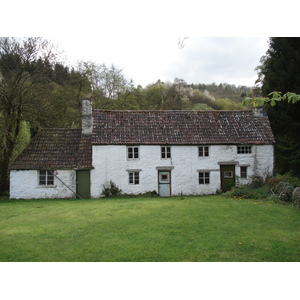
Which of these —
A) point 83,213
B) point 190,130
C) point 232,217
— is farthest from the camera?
point 190,130

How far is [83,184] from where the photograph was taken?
69.1 feet

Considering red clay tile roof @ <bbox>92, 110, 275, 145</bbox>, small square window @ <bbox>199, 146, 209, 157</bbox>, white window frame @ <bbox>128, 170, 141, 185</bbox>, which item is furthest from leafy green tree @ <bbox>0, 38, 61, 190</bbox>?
small square window @ <bbox>199, 146, 209, 157</bbox>

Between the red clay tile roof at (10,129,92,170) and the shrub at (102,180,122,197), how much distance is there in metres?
2.02

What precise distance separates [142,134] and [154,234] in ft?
43.1

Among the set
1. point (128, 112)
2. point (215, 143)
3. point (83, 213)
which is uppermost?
point (128, 112)

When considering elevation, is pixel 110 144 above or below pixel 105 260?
above

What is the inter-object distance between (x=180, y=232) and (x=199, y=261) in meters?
2.75

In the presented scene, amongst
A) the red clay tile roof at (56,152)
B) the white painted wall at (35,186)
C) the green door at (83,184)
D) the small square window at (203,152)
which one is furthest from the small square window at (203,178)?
the white painted wall at (35,186)

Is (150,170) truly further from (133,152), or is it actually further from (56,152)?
(56,152)

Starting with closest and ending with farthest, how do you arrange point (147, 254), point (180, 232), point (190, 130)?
1. point (147, 254)
2. point (180, 232)
3. point (190, 130)

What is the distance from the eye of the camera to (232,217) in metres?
12.6

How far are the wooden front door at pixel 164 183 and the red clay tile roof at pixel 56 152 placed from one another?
5586mm

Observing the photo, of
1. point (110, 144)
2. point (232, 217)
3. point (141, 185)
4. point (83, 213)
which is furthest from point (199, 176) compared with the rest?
point (83, 213)
